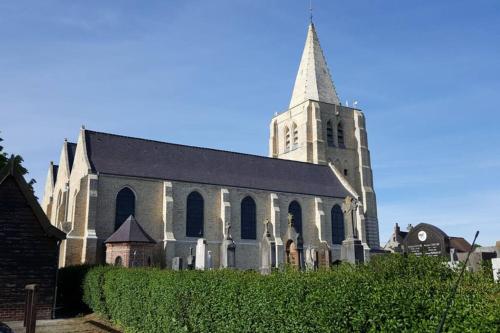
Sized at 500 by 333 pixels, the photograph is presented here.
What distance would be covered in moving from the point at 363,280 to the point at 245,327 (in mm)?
2251

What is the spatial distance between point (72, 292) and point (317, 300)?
44.2 ft

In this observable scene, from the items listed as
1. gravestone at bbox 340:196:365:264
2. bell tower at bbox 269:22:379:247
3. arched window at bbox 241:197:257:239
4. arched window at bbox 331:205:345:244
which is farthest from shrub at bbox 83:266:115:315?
bell tower at bbox 269:22:379:247

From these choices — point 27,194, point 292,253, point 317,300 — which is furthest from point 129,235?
point 317,300

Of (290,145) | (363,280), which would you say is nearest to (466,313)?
(363,280)

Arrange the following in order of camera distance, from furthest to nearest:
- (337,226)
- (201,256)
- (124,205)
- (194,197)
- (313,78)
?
(313,78) < (337,226) < (194,197) < (124,205) < (201,256)

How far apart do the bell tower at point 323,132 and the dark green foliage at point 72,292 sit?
27238 mm

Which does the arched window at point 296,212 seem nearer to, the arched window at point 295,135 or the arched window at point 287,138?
the arched window at point 295,135

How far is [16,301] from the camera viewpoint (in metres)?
13.3

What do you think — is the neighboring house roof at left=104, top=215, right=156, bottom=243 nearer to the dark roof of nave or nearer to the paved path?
the dark roof of nave

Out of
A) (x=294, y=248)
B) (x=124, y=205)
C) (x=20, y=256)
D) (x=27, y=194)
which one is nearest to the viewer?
(x=20, y=256)

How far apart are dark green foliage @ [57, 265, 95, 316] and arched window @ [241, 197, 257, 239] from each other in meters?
14.9

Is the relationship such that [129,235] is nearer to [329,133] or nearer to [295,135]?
[295,135]

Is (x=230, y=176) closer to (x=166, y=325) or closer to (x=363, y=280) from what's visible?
(x=166, y=325)

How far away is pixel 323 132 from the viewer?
42281mm
